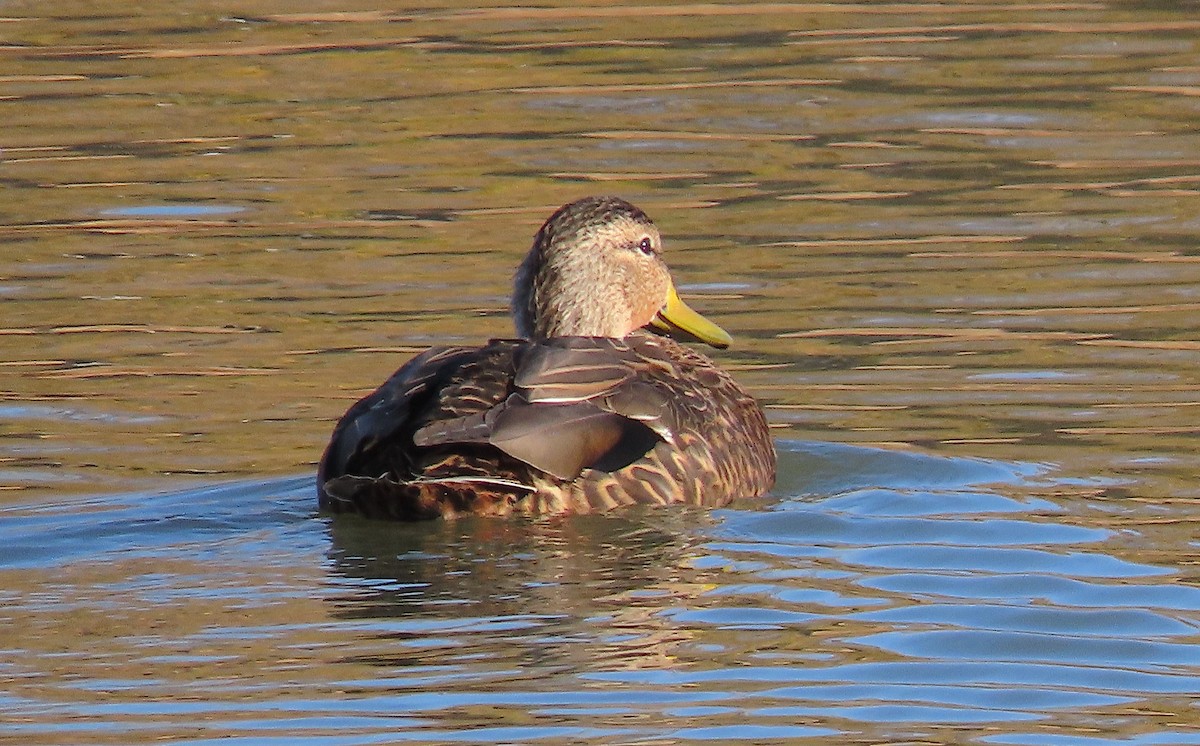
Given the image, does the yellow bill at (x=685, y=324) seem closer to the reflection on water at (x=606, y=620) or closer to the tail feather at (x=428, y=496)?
the reflection on water at (x=606, y=620)

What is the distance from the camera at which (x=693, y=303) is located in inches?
451

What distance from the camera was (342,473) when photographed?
8.03 meters

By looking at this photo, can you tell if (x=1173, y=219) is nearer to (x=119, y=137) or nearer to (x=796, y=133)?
(x=796, y=133)

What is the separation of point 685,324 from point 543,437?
225cm

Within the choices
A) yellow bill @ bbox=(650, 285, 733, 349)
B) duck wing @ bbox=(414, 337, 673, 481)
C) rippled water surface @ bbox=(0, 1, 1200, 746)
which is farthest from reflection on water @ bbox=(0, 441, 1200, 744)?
yellow bill @ bbox=(650, 285, 733, 349)

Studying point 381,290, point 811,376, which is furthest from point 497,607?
point 381,290

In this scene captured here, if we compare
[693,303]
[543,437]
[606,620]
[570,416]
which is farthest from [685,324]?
[606,620]

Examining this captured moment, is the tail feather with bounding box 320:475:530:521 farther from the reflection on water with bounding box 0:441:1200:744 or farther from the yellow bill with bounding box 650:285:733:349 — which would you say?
the yellow bill with bounding box 650:285:733:349

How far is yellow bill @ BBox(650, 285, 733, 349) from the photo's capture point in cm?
982

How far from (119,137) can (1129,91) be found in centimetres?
558

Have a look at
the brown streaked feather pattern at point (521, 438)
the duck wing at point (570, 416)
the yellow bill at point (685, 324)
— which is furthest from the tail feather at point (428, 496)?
the yellow bill at point (685, 324)

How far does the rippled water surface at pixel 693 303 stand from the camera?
626 cm

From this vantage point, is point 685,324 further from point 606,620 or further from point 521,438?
point 606,620

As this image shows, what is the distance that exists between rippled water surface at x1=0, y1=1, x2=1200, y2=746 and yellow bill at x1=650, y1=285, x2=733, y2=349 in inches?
14.9
